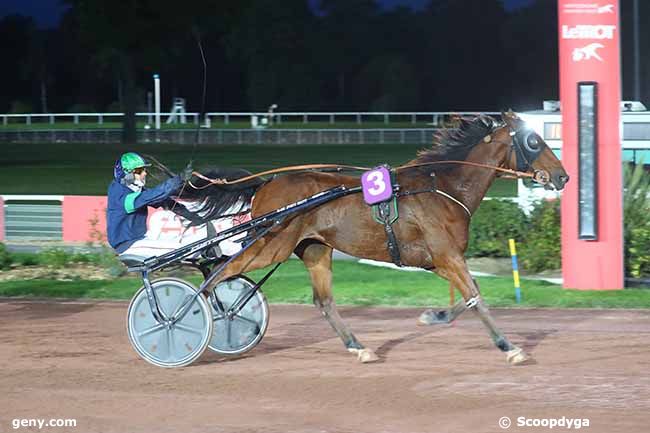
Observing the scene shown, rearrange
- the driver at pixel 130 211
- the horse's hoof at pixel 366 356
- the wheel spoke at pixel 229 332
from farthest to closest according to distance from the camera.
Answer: the wheel spoke at pixel 229 332
the horse's hoof at pixel 366 356
the driver at pixel 130 211

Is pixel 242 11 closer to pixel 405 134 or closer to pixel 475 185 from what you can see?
pixel 405 134

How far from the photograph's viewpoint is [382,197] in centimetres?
820

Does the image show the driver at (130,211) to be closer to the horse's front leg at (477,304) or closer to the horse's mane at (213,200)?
the horse's mane at (213,200)

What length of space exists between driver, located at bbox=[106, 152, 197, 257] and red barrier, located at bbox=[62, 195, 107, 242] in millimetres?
7625

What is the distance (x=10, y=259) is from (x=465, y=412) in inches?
358

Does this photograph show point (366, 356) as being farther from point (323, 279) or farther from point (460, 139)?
point (460, 139)

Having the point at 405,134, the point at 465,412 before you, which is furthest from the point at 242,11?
the point at 465,412

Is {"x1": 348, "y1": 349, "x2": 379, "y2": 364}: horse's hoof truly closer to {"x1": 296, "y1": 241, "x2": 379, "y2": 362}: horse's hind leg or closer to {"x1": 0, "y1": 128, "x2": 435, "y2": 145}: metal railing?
{"x1": 296, "y1": 241, "x2": 379, "y2": 362}: horse's hind leg

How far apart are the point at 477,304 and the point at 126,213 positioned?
98.8 inches

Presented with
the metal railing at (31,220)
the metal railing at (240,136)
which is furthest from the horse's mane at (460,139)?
the metal railing at (240,136)

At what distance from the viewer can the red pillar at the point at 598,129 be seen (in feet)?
38.0

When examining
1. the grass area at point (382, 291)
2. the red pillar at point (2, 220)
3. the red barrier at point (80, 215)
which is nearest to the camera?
the grass area at point (382, 291)

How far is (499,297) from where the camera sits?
11586mm

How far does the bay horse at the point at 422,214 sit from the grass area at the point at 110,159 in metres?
15.6
